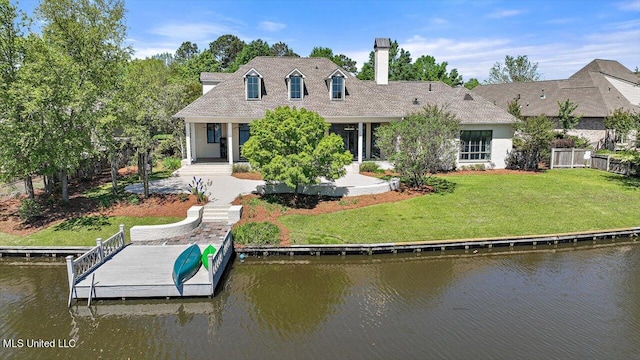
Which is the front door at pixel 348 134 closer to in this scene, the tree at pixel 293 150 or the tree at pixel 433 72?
the tree at pixel 293 150

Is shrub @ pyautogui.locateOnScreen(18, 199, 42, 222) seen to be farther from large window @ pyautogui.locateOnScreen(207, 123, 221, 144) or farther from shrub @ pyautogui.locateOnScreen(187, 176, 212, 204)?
large window @ pyautogui.locateOnScreen(207, 123, 221, 144)

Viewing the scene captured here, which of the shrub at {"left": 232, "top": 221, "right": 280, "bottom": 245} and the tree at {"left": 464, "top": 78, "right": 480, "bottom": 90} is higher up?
the tree at {"left": 464, "top": 78, "right": 480, "bottom": 90}

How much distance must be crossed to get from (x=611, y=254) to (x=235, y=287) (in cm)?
1551

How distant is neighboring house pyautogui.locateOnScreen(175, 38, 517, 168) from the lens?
29094 millimetres

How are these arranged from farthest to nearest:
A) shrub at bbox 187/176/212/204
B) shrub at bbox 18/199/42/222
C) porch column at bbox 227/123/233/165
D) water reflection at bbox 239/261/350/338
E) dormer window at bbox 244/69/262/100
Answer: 1. dormer window at bbox 244/69/262/100
2. porch column at bbox 227/123/233/165
3. shrub at bbox 187/176/212/204
4. shrub at bbox 18/199/42/222
5. water reflection at bbox 239/261/350/338

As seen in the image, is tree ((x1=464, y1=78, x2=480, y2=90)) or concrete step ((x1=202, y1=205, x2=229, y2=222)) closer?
concrete step ((x1=202, y1=205, x2=229, y2=222))

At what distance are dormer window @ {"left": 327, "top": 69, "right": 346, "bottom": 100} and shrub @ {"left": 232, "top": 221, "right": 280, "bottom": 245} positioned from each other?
1569 centimetres

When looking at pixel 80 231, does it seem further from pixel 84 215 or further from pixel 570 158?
pixel 570 158

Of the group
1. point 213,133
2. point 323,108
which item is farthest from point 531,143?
point 213,133

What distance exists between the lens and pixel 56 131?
60.7 ft

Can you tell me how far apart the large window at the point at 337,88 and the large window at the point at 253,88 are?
5.59 meters

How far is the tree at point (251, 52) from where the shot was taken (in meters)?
74.8

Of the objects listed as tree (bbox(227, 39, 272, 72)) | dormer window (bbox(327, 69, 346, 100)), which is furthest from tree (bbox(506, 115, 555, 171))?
tree (bbox(227, 39, 272, 72))

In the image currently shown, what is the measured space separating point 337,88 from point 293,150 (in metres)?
12.1
